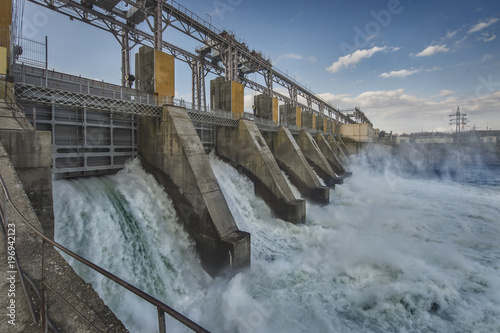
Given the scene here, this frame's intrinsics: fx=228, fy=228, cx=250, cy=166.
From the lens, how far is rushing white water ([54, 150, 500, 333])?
19.7 feet

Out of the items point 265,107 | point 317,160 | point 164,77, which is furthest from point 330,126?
point 164,77

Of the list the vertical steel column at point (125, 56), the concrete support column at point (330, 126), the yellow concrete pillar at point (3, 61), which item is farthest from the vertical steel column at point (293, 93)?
the yellow concrete pillar at point (3, 61)

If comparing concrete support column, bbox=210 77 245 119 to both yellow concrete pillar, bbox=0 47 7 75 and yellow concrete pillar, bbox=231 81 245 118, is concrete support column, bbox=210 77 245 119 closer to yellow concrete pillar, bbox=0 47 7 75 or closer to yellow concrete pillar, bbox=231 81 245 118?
yellow concrete pillar, bbox=231 81 245 118

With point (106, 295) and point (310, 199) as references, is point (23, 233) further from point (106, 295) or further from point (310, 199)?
point (310, 199)

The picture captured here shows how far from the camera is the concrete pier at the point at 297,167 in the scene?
1634 cm

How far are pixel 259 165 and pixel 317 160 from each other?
34.3ft

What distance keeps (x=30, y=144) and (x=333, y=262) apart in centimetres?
994

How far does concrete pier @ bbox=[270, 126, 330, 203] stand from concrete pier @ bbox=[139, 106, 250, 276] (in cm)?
911

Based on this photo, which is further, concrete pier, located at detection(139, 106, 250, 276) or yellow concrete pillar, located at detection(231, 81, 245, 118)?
yellow concrete pillar, located at detection(231, 81, 245, 118)

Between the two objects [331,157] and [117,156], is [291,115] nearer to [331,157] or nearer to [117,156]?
[331,157]

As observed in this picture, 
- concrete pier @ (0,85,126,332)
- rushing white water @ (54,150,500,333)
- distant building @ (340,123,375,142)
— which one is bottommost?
rushing white water @ (54,150,500,333)

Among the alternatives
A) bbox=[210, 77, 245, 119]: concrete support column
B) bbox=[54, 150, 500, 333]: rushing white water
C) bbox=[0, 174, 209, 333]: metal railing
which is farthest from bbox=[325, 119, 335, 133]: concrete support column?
bbox=[0, 174, 209, 333]: metal railing

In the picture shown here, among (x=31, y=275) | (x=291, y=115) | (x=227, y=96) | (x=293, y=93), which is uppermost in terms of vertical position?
(x=293, y=93)

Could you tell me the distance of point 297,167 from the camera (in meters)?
17.6
